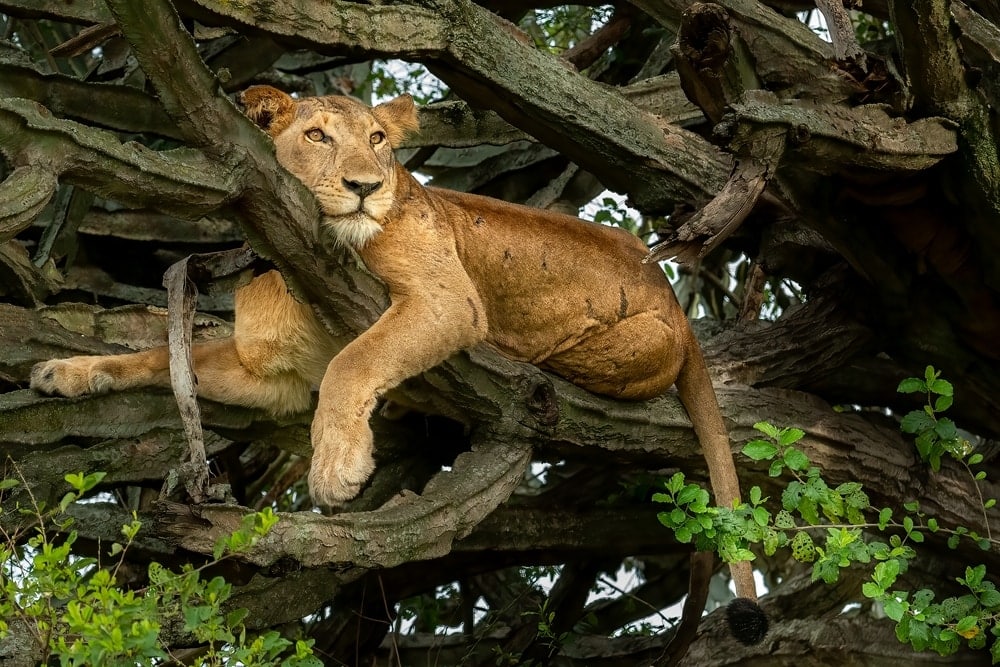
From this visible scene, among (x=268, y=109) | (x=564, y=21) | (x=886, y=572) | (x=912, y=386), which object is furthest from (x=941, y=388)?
(x=564, y=21)

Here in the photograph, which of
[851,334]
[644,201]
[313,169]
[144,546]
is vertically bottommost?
[144,546]

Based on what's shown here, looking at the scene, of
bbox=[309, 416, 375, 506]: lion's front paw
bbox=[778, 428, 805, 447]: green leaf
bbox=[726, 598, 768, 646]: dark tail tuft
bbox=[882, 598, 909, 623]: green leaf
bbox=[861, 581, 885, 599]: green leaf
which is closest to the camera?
bbox=[309, 416, 375, 506]: lion's front paw

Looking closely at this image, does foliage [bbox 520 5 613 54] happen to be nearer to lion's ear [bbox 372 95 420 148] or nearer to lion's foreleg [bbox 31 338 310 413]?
lion's ear [bbox 372 95 420 148]

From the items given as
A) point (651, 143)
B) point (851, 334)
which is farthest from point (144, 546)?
point (851, 334)

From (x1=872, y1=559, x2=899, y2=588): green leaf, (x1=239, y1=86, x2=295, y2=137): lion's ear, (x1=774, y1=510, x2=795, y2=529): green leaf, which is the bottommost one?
(x1=872, y1=559, x2=899, y2=588): green leaf

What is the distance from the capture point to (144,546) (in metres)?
5.50

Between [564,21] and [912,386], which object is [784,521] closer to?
[912,386]

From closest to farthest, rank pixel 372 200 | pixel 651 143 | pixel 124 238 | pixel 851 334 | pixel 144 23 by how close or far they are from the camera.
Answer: pixel 144 23 < pixel 372 200 < pixel 651 143 < pixel 851 334 < pixel 124 238

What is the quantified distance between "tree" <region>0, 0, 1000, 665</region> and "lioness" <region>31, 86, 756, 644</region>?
0.51ft

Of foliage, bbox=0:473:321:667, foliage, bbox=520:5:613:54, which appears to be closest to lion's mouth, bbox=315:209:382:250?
foliage, bbox=0:473:321:667

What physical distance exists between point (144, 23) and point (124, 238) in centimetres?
399

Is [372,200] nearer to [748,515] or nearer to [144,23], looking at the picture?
[144,23]

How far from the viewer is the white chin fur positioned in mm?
4840

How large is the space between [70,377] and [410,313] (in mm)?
1517
